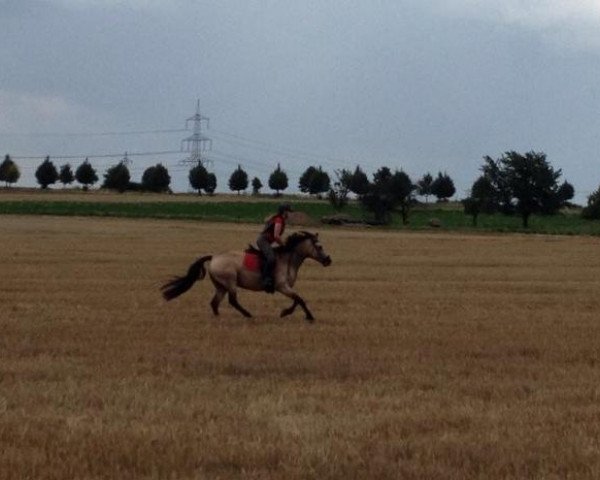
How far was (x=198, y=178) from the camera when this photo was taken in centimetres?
13762

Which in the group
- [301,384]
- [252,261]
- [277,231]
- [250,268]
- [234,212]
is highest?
[277,231]

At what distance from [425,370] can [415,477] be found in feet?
17.0

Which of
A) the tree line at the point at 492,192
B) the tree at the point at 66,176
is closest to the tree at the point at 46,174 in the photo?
the tree at the point at 66,176

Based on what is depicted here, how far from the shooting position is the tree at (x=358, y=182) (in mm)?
104144

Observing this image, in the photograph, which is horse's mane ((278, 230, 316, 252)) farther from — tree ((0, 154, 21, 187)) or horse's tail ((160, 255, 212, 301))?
tree ((0, 154, 21, 187))

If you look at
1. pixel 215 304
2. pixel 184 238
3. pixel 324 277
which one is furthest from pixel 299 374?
pixel 184 238

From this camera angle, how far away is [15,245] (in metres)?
47.2

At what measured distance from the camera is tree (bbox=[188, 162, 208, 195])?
137 metres

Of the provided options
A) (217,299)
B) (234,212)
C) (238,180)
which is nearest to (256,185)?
(238,180)

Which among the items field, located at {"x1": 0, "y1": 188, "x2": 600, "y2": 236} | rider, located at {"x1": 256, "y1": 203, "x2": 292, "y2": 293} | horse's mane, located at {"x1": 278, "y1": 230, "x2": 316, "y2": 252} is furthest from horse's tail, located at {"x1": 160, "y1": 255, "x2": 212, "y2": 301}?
field, located at {"x1": 0, "y1": 188, "x2": 600, "y2": 236}

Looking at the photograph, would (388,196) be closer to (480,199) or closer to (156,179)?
(480,199)

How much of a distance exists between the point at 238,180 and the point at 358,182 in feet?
145

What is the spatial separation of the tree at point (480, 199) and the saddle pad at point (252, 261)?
79.4 m

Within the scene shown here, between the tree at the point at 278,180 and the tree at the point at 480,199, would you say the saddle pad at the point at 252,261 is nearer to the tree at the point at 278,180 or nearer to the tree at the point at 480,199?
the tree at the point at 480,199
